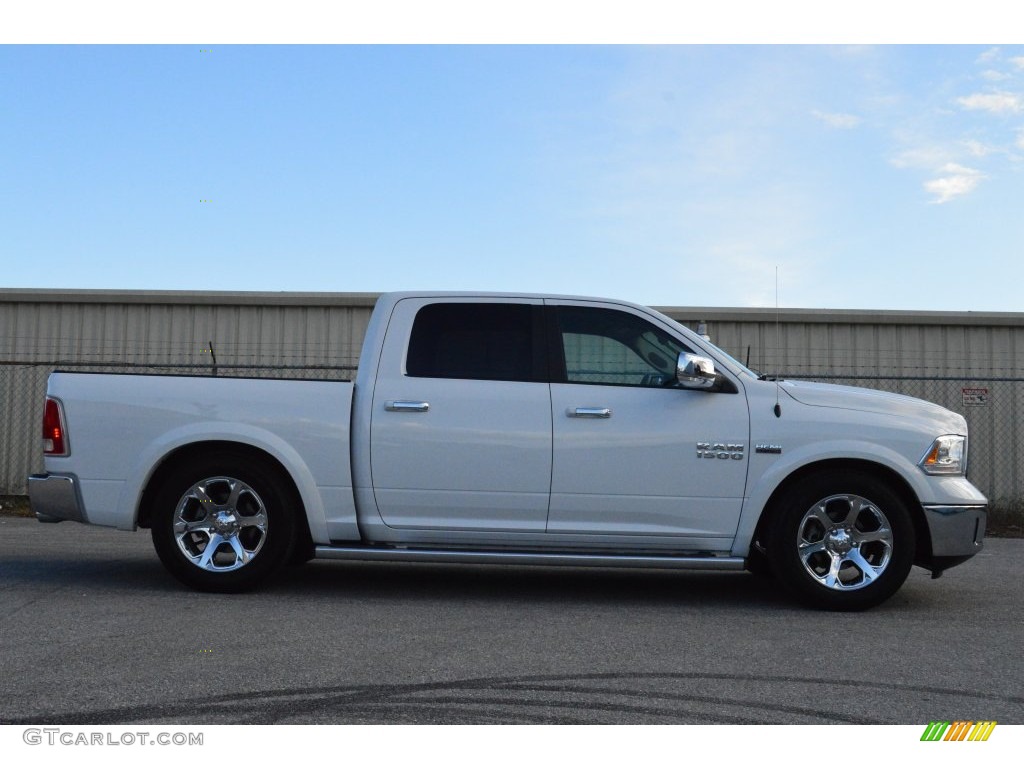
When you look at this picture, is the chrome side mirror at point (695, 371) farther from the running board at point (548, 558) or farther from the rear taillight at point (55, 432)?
the rear taillight at point (55, 432)

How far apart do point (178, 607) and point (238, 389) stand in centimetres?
137

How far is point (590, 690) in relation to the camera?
4.23 meters

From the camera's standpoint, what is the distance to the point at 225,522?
6.45 metres

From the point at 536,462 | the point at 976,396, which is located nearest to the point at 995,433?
the point at 976,396

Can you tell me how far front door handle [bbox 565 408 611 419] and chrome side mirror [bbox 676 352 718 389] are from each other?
478mm

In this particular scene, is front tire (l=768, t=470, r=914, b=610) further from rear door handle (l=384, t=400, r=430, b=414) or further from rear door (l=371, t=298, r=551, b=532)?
rear door handle (l=384, t=400, r=430, b=414)

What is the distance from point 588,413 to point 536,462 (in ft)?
1.40

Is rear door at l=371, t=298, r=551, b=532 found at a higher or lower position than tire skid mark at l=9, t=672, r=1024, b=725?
higher

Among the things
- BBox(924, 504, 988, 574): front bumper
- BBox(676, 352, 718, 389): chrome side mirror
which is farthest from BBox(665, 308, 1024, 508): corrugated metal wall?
BBox(676, 352, 718, 389): chrome side mirror

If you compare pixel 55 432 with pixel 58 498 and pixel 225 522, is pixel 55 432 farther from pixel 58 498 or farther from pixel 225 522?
pixel 225 522

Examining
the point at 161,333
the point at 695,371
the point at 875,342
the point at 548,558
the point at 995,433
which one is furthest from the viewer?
the point at 161,333

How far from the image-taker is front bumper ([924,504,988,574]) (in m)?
6.23

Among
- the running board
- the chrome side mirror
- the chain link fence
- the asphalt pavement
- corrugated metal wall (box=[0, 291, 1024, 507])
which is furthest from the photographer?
corrugated metal wall (box=[0, 291, 1024, 507])
